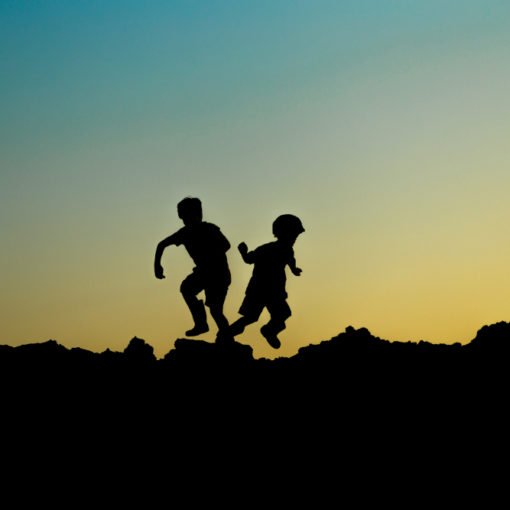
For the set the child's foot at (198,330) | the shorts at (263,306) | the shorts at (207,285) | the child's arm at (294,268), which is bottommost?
the child's foot at (198,330)

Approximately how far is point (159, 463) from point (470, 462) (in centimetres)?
381

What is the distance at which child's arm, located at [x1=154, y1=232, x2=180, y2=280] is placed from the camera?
15258 mm

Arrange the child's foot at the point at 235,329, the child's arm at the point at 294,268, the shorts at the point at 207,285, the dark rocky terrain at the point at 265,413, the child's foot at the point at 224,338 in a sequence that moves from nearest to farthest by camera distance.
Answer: the dark rocky terrain at the point at 265,413 < the child's foot at the point at 224,338 < the shorts at the point at 207,285 < the child's foot at the point at 235,329 < the child's arm at the point at 294,268

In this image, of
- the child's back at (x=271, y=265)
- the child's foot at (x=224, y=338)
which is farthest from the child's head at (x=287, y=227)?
the child's foot at (x=224, y=338)

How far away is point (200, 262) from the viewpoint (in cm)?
1535

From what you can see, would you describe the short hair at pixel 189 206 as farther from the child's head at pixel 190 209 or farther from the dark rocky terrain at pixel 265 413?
the dark rocky terrain at pixel 265 413

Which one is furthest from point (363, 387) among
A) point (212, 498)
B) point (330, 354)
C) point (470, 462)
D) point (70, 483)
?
point (70, 483)

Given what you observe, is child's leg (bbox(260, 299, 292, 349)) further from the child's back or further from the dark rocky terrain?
the dark rocky terrain

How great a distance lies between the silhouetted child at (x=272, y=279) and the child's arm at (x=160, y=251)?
3.87ft

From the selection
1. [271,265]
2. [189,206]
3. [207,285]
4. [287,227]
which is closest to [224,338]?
[207,285]

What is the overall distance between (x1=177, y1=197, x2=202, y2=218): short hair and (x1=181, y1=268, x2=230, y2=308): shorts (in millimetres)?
963

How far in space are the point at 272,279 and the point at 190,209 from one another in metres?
1.86

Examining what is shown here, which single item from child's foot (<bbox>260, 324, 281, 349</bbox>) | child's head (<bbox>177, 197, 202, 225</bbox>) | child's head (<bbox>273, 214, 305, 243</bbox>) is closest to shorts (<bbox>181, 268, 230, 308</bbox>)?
child's head (<bbox>177, 197, 202, 225</bbox>)

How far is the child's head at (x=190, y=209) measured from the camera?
1517 cm
